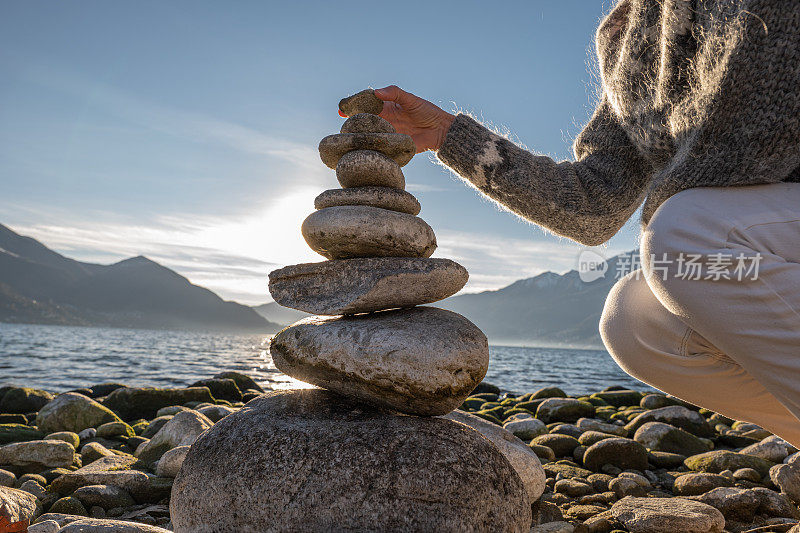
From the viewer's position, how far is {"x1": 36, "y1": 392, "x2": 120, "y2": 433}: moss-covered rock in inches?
258

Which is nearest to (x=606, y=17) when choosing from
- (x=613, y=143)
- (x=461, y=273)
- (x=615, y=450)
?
(x=613, y=143)

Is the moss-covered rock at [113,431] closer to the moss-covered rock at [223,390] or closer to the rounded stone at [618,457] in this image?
the moss-covered rock at [223,390]

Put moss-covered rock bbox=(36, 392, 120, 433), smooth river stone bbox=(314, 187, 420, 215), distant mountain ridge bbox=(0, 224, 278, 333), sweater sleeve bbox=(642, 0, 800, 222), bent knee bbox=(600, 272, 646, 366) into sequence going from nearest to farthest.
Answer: sweater sleeve bbox=(642, 0, 800, 222) < bent knee bbox=(600, 272, 646, 366) < smooth river stone bbox=(314, 187, 420, 215) < moss-covered rock bbox=(36, 392, 120, 433) < distant mountain ridge bbox=(0, 224, 278, 333)

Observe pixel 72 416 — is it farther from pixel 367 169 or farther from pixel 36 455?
pixel 367 169

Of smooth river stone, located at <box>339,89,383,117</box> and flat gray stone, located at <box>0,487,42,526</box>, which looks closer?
flat gray stone, located at <box>0,487,42,526</box>

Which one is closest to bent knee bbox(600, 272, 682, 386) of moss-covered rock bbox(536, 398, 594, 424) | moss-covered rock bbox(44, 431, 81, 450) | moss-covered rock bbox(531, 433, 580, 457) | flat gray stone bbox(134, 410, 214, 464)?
moss-covered rock bbox(531, 433, 580, 457)

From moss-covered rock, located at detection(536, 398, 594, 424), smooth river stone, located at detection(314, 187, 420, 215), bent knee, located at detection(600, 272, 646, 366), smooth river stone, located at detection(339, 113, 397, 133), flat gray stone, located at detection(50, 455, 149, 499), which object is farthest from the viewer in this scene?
moss-covered rock, located at detection(536, 398, 594, 424)

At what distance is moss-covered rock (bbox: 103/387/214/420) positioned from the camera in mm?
8023

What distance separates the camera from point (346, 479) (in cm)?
218

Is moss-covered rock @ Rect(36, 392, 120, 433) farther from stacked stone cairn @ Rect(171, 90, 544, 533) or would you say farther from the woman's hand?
the woman's hand

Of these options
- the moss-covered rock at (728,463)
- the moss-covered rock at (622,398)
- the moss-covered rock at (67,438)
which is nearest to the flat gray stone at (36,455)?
the moss-covered rock at (67,438)

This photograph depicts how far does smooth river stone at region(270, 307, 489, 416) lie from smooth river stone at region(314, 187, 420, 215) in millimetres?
666

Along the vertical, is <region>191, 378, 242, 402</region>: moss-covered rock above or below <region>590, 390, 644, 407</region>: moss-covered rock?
below

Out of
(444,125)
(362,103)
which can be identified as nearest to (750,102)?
(444,125)
